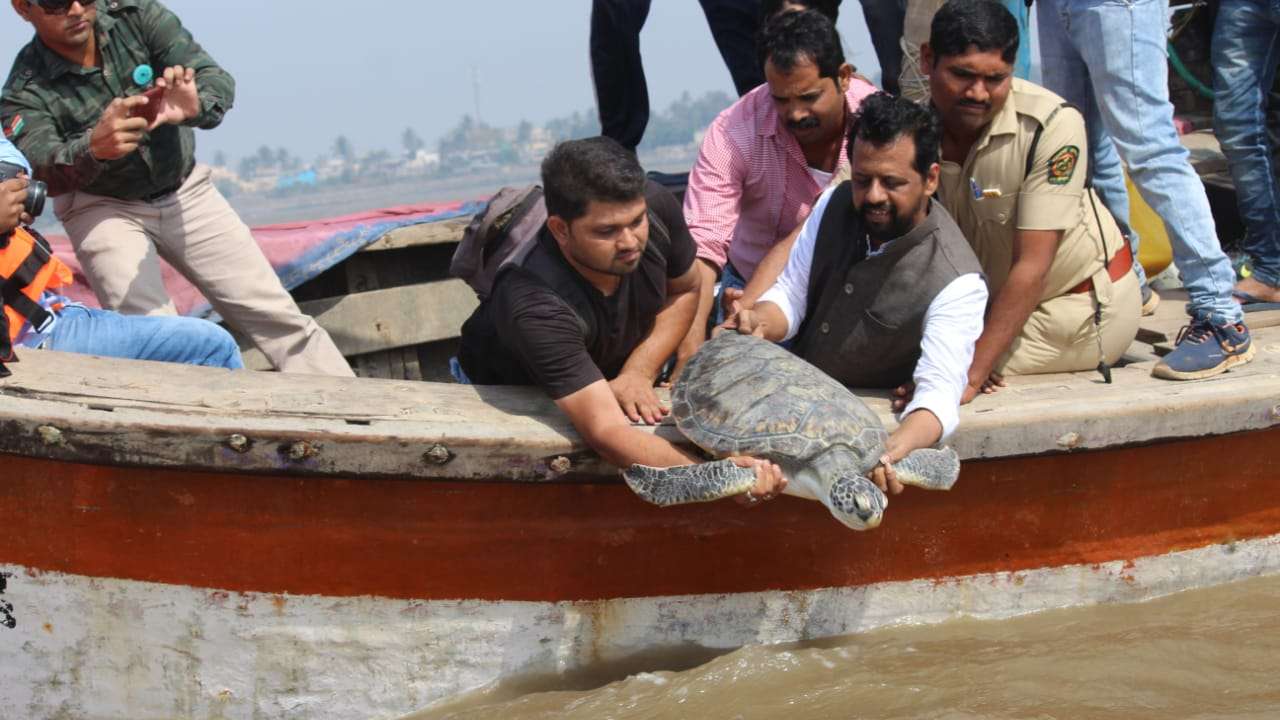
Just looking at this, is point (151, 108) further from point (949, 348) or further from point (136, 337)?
point (949, 348)

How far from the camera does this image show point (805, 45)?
3.36m

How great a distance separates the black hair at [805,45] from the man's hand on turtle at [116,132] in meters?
1.85

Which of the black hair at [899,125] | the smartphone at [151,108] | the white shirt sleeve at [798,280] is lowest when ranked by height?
the white shirt sleeve at [798,280]

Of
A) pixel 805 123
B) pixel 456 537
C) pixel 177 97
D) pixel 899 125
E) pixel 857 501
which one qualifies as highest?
pixel 899 125

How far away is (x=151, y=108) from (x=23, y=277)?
2.61 feet

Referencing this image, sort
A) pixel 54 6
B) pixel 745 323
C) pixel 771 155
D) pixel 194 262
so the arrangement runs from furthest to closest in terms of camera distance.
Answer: pixel 194 262 → pixel 771 155 → pixel 54 6 → pixel 745 323

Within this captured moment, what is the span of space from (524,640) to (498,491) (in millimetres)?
452

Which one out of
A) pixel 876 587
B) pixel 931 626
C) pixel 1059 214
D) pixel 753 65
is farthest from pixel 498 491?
pixel 753 65

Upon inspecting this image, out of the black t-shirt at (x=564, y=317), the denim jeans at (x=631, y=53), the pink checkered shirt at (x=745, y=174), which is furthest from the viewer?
the denim jeans at (x=631, y=53)

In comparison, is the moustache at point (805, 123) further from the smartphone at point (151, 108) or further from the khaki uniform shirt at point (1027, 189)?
the smartphone at point (151, 108)

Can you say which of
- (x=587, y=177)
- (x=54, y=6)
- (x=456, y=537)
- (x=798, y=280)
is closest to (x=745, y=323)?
(x=798, y=280)

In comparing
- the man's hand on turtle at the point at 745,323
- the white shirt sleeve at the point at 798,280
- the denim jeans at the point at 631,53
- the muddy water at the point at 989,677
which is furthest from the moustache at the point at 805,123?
the denim jeans at the point at 631,53

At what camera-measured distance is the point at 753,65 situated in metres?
5.23

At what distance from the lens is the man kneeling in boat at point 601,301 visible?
282 centimetres
